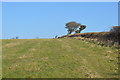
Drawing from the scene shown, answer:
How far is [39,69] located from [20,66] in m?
1.92

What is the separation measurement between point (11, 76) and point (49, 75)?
6.77 feet

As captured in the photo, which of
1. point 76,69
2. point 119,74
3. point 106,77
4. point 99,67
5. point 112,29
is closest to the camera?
point 106,77

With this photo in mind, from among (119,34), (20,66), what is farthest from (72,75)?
(119,34)

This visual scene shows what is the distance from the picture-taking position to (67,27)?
15388cm

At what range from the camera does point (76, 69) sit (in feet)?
50.7

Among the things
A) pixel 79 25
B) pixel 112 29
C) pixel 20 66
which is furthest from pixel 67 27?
pixel 20 66

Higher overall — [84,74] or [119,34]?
[119,34]

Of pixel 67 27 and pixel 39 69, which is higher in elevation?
pixel 67 27

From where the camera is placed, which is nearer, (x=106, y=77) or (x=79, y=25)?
(x=106, y=77)

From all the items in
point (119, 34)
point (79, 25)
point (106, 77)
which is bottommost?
point (106, 77)

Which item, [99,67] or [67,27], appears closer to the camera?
[99,67]

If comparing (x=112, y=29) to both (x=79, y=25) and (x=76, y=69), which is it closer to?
(x=76, y=69)

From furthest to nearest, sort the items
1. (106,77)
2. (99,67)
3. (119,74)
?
(99,67) → (119,74) → (106,77)

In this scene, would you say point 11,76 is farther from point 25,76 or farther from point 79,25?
point 79,25
